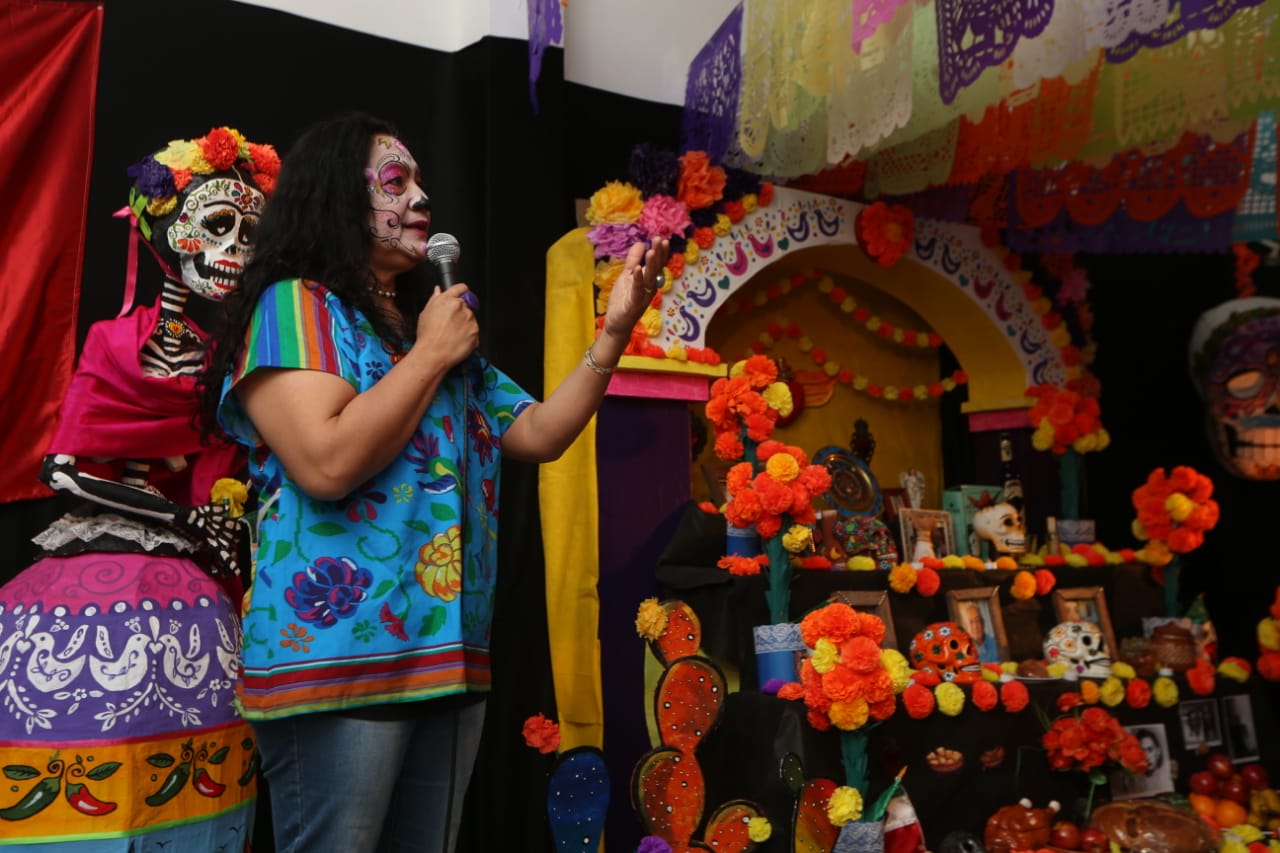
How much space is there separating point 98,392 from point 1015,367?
3442 millimetres

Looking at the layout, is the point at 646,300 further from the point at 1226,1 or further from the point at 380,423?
the point at 1226,1

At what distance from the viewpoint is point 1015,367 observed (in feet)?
14.6

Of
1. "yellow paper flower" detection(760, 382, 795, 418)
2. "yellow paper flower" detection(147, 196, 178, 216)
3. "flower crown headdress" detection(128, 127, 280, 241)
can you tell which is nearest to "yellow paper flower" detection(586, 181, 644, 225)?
"yellow paper flower" detection(760, 382, 795, 418)

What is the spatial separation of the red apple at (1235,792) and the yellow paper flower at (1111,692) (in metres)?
0.53

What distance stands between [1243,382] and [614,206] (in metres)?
2.82

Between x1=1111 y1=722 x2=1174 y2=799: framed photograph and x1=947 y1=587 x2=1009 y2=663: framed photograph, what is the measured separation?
445 millimetres

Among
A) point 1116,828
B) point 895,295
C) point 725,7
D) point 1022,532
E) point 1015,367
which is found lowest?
point 1116,828

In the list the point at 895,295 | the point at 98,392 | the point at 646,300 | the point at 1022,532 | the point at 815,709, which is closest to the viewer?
the point at 646,300

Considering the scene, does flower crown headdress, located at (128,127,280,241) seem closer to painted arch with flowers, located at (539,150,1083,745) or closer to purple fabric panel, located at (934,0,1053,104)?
painted arch with flowers, located at (539,150,1083,745)

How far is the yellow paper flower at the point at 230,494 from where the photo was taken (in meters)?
2.19

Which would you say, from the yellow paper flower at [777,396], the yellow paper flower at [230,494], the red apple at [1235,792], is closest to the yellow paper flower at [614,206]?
the yellow paper flower at [777,396]

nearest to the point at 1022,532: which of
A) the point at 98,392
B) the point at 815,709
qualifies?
the point at 815,709

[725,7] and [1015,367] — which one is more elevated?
[725,7]

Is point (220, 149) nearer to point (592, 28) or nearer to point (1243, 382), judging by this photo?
point (592, 28)
